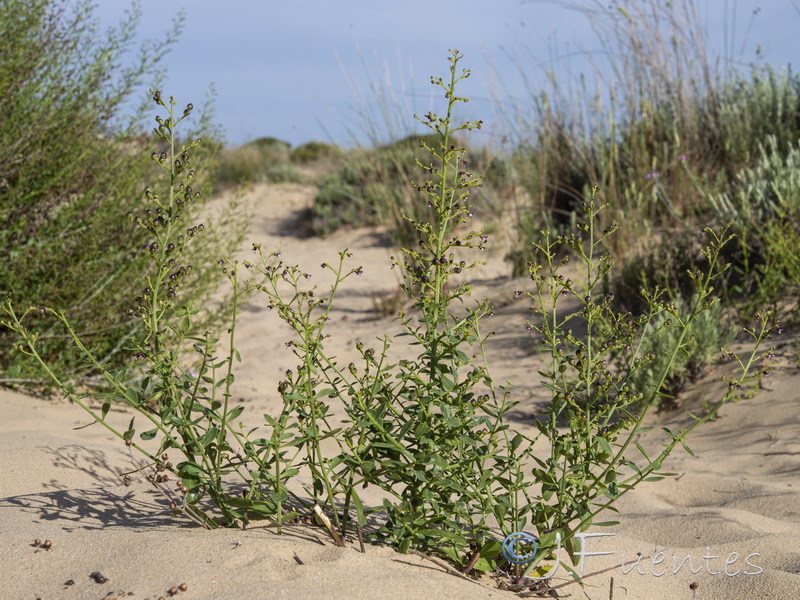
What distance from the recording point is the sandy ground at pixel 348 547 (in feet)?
6.01

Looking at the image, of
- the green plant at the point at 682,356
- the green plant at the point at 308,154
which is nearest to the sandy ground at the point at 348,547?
the green plant at the point at 682,356

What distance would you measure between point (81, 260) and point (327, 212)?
8225 mm

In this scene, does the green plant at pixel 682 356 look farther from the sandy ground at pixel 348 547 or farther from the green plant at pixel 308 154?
the green plant at pixel 308 154

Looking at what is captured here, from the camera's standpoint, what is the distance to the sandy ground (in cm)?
183

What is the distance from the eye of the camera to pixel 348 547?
2.03 m

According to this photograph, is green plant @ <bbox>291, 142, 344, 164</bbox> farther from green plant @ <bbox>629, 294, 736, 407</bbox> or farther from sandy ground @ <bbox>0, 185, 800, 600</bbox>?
sandy ground @ <bbox>0, 185, 800, 600</bbox>

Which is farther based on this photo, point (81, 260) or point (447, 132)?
point (81, 260)

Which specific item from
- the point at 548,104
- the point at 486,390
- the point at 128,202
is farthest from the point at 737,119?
the point at 128,202

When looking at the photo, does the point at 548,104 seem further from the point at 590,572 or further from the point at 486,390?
the point at 590,572

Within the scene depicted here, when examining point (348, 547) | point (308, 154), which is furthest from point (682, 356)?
point (308, 154)

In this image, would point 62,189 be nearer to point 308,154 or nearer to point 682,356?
point 682,356

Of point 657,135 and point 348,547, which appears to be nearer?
point 348,547

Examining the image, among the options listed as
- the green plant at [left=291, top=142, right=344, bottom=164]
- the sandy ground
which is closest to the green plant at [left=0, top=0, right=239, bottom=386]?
the sandy ground

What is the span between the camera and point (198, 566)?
1.86 meters
